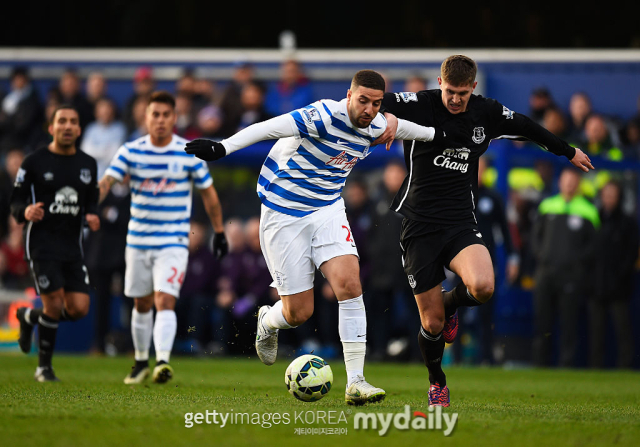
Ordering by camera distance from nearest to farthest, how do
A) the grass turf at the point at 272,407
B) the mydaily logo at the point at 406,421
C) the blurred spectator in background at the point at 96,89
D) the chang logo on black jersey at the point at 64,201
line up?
the grass turf at the point at 272,407 → the mydaily logo at the point at 406,421 → the chang logo on black jersey at the point at 64,201 → the blurred spectator in background at the point at 96,89

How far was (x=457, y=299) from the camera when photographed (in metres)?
6.57

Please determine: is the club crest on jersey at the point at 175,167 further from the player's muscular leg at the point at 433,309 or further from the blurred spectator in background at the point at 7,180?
the blurred spectator in background at the point at 7,180

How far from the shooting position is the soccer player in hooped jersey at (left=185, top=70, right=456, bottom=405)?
6.21m

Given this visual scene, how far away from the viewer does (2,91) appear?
46.3 feet

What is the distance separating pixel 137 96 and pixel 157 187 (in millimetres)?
5304

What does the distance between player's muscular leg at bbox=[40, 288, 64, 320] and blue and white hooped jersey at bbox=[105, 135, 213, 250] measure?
787 millimetres

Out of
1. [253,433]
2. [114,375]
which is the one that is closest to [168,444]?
[253,433]

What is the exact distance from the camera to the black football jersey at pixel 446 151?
6.62m

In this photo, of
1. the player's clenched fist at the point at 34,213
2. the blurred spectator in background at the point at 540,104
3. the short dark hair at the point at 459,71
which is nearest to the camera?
the short dark hair at the point at 459,71

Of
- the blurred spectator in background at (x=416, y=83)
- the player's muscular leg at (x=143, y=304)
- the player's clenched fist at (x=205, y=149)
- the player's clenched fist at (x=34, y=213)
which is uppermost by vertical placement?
the blurred spectator in background at (x=416, y=83)

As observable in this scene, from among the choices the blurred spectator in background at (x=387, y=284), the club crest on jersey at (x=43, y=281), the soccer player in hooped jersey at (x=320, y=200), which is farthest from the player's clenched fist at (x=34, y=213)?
the blurred spectator in background at (x=387, y=284)

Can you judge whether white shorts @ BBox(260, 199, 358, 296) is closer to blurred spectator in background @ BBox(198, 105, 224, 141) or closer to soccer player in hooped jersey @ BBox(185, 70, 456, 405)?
soccer player in hooped jersey @ BBox(185, 70, 456, 405)

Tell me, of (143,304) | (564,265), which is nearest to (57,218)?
(143,304)

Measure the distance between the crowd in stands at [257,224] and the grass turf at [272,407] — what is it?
6.58 feet
